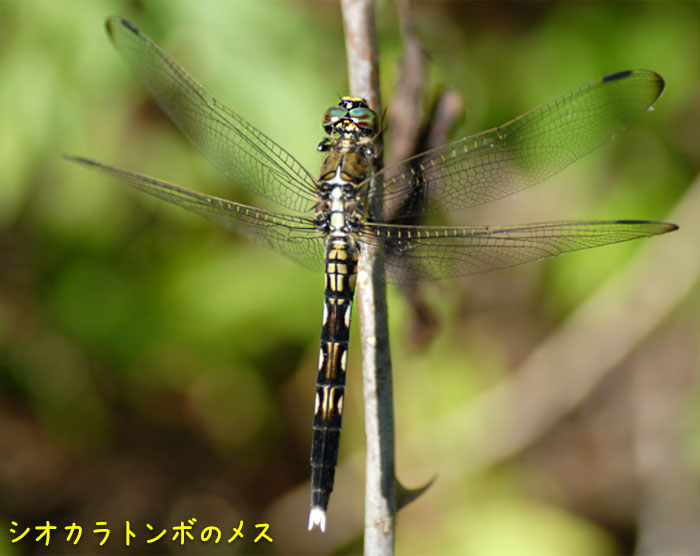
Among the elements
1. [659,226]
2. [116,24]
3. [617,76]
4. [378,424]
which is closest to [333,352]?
[378,424]

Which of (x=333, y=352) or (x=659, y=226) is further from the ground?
(x=659, y=226)

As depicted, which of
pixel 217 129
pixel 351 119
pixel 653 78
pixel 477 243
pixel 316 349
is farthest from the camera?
pixel 316 349

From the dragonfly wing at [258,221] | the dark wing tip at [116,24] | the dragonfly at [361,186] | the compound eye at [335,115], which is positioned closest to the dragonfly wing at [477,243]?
the dragonfly at [361,186]

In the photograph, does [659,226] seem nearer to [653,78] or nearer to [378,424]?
[653,78]

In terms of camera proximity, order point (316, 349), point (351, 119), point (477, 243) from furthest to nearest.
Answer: point (316, 349) < point (351, 119) < point (477, 243)

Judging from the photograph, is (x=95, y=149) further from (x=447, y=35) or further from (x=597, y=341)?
(x=597, y=341)

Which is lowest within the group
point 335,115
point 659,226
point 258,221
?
point 659,226

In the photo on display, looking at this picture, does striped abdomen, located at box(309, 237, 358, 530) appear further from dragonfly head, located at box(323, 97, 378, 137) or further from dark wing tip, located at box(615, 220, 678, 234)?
dark wing tip, located at box(615, 220, 678, 234)

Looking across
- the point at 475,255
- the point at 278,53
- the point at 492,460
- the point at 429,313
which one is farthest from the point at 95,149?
the point at 492,460
